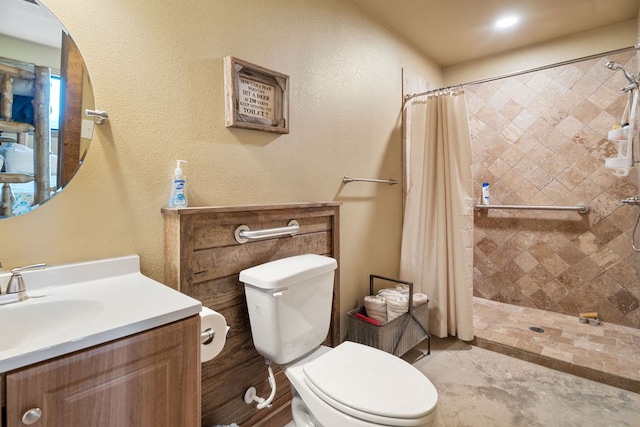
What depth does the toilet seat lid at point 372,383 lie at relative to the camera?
1010 mm

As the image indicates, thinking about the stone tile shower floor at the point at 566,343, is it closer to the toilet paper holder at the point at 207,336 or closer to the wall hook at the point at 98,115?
the toilet paper holder at the point at 207,336

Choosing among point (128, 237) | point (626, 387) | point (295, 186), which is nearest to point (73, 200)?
point (128, 237)

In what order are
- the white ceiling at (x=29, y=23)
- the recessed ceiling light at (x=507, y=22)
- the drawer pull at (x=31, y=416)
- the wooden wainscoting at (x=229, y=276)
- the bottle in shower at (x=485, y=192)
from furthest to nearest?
the bottle in shower at (x=485, y=192), the recessed ceiling light at (x=507, y=22), the wooden wainscoting at (x=229, y=276), the white ceiling at (x=29, y=23), the drawer pull at (x=31, y=416)

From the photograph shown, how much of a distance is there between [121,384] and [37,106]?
890 millimetres

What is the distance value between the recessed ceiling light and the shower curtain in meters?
0.73

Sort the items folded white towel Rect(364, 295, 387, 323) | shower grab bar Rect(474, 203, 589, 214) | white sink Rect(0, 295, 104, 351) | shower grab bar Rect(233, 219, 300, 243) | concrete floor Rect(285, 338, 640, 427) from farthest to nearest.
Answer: shower grab bar Rect(474, 203, 589, 214)
folded white towel Rect(364, 295, 387, 323)
concrete floor Rect(285, 338, 640, 427)
shower grab bar Rect(233, 219, 300, 243)
white sink Rect(0, 295, 104, 351)

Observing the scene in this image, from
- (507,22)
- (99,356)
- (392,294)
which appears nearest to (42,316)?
(99,356)

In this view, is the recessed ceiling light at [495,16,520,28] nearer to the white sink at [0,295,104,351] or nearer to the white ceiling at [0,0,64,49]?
the white ceiling at [0,0,64,49]

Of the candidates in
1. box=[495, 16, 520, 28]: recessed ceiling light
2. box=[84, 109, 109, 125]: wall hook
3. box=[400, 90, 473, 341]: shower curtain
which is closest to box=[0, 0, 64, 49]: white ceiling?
box=[84, 109, 109, 125]: wall hook

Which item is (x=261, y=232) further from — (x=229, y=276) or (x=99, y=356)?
(x=99, y=356)

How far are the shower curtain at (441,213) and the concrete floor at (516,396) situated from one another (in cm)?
29

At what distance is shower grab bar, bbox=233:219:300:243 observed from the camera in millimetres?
1407

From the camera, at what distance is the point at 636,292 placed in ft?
8.02

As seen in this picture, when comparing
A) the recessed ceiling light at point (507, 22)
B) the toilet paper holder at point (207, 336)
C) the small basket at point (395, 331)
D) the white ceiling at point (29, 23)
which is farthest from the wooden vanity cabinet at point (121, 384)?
the recessed ceiling light at point (507, 22)
